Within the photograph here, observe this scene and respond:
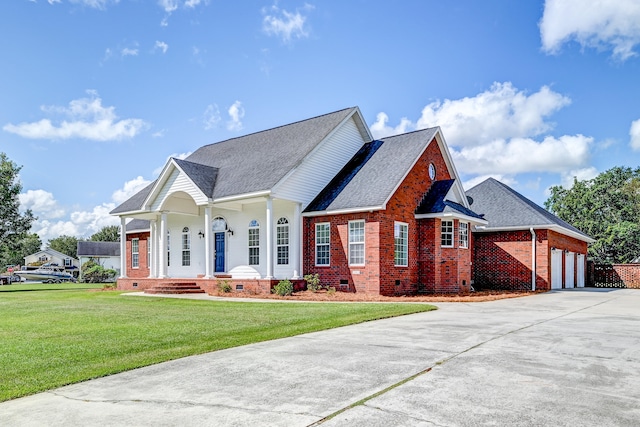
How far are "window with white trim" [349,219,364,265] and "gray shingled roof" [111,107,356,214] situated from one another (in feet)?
11.9

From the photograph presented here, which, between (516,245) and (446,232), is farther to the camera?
(516,245)

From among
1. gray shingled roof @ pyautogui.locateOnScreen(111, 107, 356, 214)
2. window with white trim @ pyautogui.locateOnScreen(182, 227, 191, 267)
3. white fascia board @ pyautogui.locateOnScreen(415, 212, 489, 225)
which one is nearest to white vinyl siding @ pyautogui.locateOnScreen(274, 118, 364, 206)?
gray shingled roof @ pyautogui.locateOnScreen(111, 107, 356, 214)

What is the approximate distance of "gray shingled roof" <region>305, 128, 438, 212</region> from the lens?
19.4 meters

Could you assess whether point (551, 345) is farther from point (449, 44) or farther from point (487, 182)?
point (487, 182)

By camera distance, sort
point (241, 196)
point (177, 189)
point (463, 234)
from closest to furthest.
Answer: point (241, 196) → point (463, 234) → point (177, 189)

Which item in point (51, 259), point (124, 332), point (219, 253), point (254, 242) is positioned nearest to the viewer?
point (124, 332)

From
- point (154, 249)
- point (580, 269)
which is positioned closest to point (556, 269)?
point (580, 269)

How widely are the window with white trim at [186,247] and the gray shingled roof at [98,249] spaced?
141 feet

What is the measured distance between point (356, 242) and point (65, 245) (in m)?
97.7

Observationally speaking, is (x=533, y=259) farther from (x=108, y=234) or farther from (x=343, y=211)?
(x=108, y=234)

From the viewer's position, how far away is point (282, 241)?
71.4ft

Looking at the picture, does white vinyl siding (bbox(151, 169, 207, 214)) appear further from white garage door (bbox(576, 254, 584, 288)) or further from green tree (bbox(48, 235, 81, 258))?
green tree (bbox(48, 235, 81, 258))

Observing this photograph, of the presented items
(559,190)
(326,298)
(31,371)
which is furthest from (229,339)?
(559,190)

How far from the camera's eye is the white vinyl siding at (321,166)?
67.6 feet
